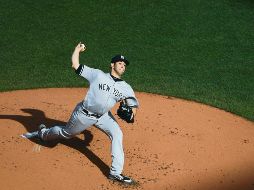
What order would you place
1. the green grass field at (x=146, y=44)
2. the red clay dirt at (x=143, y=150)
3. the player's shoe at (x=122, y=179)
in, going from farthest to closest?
the green grass field at (x=146, y=44), the red clay dirt at (x=143, y=150), the player's shoe at (x=122, y=179)

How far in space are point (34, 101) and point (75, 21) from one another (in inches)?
282

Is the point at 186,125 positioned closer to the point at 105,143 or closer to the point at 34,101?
the point at 105,143

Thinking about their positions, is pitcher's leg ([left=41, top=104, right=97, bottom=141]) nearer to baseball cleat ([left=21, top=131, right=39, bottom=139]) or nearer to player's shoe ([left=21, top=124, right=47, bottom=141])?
player's shoe ([left=21, top=124, right=47, bottom=141])

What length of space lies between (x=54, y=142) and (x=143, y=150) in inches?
59.5

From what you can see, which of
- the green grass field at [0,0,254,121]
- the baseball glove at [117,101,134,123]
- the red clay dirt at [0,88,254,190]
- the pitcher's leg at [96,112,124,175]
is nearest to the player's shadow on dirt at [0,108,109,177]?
the red clay dirt at [0,88,254,190]

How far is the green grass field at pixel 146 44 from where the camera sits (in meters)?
12.4

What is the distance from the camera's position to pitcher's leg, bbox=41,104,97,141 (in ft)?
24.1

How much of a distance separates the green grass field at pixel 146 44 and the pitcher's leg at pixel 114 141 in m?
4.31

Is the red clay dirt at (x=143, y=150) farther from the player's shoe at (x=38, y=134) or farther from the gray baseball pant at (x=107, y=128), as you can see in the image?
the gray baseball pant at (x=107, y=128)

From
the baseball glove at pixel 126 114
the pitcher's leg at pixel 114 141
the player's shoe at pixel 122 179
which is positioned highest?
the baseball glove at pixel 126 114

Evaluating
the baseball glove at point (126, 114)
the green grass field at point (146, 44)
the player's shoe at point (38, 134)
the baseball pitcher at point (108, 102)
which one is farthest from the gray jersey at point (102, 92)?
the green grass field at point (146, 44)

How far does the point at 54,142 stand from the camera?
841 cm

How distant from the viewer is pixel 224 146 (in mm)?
8859

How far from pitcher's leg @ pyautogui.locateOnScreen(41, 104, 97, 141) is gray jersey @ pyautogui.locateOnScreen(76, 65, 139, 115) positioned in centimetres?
17
